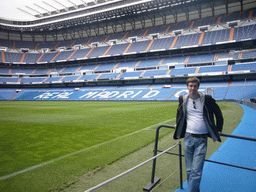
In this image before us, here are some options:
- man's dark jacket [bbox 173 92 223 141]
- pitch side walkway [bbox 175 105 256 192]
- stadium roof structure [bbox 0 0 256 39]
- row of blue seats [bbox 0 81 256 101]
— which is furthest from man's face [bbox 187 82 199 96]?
stadium roof structure [bbox 0 0 256 39]

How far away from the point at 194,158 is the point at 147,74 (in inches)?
1502

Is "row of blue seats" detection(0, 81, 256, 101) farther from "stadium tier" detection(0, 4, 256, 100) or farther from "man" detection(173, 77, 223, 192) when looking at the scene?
"man" detection(173, 77, 223, 192)

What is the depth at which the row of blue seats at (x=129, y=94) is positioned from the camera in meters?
28.5

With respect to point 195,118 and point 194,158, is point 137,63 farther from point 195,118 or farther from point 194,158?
point 194,158

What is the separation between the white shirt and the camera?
2740mm

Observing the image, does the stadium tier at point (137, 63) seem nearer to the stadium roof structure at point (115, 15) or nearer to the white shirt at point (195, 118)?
the stadium roof structure at point (115, 15)

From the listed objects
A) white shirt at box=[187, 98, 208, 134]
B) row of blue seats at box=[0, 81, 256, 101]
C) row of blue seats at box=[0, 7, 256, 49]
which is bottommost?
row of blue seats at box=[0, 81, 256, 101]

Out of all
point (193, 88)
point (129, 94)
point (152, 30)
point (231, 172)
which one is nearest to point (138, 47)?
point (152, 30)

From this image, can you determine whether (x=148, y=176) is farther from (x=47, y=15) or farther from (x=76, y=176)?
(x=47, y=15)

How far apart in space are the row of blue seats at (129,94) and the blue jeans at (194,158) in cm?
2596

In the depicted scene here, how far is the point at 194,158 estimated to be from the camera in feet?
8.80

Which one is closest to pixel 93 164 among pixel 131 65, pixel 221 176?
pixel 221 176

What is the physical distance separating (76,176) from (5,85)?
6095cm

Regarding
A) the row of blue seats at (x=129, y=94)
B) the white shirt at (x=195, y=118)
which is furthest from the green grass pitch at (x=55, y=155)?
the row of blue seats at (x=129, y=94)
